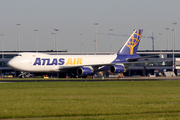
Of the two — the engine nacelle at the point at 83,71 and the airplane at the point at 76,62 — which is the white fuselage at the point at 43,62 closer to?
the airplane at the point at 76,62

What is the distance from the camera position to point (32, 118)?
17.0 metres

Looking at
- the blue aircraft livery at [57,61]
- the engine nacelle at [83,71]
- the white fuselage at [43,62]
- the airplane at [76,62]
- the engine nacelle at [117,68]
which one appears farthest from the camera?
the engine nacelle at [117,68]

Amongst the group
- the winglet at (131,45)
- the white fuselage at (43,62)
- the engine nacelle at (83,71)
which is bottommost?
the engine nacelle at (83,71)

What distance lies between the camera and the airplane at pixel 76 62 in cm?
6844

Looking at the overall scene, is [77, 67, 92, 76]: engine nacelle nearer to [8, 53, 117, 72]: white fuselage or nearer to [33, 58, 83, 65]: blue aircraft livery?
[8, 53, 117, 72]: white fuselage

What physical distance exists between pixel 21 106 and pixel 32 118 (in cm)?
466

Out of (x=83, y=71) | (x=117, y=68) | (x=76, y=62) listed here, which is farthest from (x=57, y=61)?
(x=117, y=68)

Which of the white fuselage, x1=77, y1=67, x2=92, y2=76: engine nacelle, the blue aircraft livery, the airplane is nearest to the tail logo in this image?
the airplane

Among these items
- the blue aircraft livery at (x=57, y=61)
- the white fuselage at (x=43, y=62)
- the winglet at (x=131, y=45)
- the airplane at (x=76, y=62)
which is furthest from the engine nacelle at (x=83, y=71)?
the winglet at (x=131, y=45)

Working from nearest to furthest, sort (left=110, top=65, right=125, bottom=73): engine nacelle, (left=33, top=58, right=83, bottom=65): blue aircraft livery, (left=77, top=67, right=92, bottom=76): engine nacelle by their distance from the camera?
(left=33, top=58, right=83, bottom=65): blue aircraft livery, (left=77, top=67, right=92, bottom=76): engine nacelle, (left=110, top=65, right=125, bottom=73): engine nacelle

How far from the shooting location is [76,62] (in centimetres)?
7419

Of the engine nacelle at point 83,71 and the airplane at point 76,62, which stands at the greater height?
the airplane at point 76,62

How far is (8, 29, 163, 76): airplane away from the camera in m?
68.4

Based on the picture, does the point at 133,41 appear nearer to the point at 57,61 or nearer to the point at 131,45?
the point at 131,45
